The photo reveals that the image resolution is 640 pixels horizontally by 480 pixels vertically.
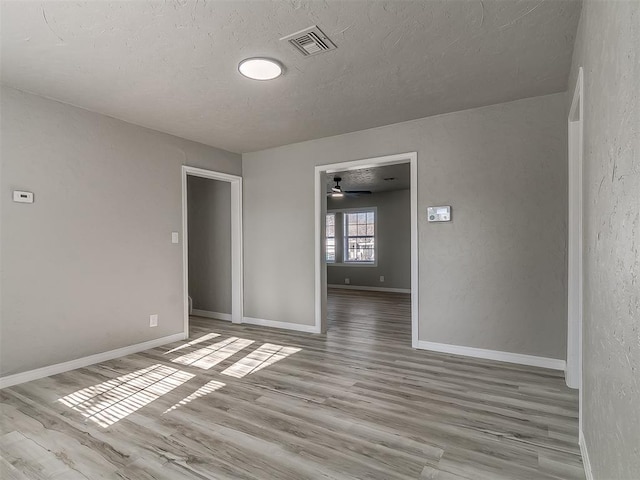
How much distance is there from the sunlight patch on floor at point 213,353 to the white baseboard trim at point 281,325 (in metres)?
0.71

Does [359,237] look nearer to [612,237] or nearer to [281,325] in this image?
[281,325]

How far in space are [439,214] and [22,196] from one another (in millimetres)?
3798

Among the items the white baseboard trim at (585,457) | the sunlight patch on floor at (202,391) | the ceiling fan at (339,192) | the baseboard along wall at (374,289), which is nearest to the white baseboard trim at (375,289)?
the baseboard along wall at (374,289)

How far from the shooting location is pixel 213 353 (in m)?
3.77

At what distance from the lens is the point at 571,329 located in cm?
287

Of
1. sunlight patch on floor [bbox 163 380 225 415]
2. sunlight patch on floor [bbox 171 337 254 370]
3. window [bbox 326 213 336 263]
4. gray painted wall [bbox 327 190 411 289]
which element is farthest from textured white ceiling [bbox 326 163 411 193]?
sunlight patch on floor [bbox 163 380 225 415]

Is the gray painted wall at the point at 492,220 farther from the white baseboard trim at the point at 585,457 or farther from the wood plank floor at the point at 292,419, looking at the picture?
the white baseboard trim at the point at 585,457

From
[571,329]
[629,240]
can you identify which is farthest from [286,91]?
[571,329]

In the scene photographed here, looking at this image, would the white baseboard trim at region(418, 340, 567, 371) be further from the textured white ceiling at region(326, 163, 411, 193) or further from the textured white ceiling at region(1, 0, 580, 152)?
the textured white ceiling at region(326, 163, 411, 193)

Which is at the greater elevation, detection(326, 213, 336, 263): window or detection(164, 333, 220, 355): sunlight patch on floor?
detection(326, 213, 336, 263): window

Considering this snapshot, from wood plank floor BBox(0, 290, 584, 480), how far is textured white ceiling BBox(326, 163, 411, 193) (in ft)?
11.3

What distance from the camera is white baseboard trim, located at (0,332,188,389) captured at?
2.93 meters

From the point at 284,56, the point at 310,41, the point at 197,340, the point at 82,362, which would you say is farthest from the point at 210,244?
the point at 310,41

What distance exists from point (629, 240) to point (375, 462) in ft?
5.14
